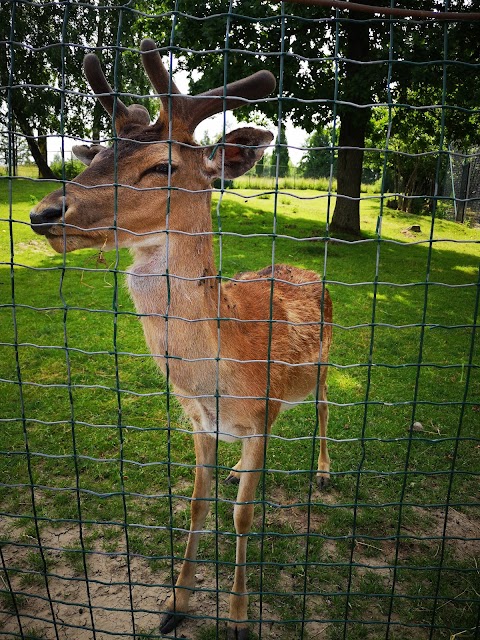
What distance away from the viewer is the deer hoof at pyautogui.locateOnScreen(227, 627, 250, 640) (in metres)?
2.74

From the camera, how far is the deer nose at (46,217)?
210cm

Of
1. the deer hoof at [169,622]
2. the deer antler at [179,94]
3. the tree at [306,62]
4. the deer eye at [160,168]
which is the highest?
the tree at [306,62]

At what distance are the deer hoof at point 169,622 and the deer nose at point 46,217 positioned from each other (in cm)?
200

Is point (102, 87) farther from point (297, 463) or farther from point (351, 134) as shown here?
point (351, 134)

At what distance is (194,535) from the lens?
3039 mm

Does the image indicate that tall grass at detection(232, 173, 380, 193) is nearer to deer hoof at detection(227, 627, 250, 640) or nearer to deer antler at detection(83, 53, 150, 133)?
deer antler at detection(83, 53, 150, 133)

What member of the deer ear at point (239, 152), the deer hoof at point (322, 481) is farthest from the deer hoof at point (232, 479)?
the deer ear at point (239, 152)

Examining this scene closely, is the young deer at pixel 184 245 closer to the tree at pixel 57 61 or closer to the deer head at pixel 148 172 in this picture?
the deer head at pixel 148 172

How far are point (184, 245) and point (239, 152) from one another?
0.51 m

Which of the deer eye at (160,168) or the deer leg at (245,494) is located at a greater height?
the deer eye at (160,168)

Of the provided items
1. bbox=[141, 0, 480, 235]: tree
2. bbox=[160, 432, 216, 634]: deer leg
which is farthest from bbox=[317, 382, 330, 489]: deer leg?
bbox=[141, 0, 480, 235]: tree

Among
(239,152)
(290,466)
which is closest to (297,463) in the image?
(290,466)

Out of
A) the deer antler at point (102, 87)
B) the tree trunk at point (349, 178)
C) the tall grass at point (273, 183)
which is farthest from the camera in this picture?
the tall grass at point (273, 183)

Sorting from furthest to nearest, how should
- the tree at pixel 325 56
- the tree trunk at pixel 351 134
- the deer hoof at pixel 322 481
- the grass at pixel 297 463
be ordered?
the tree trunk at pixel 351 134, the tree at pixel 325 56, the deer hoof at pixel 322 481, the grass at pixel 297 463
